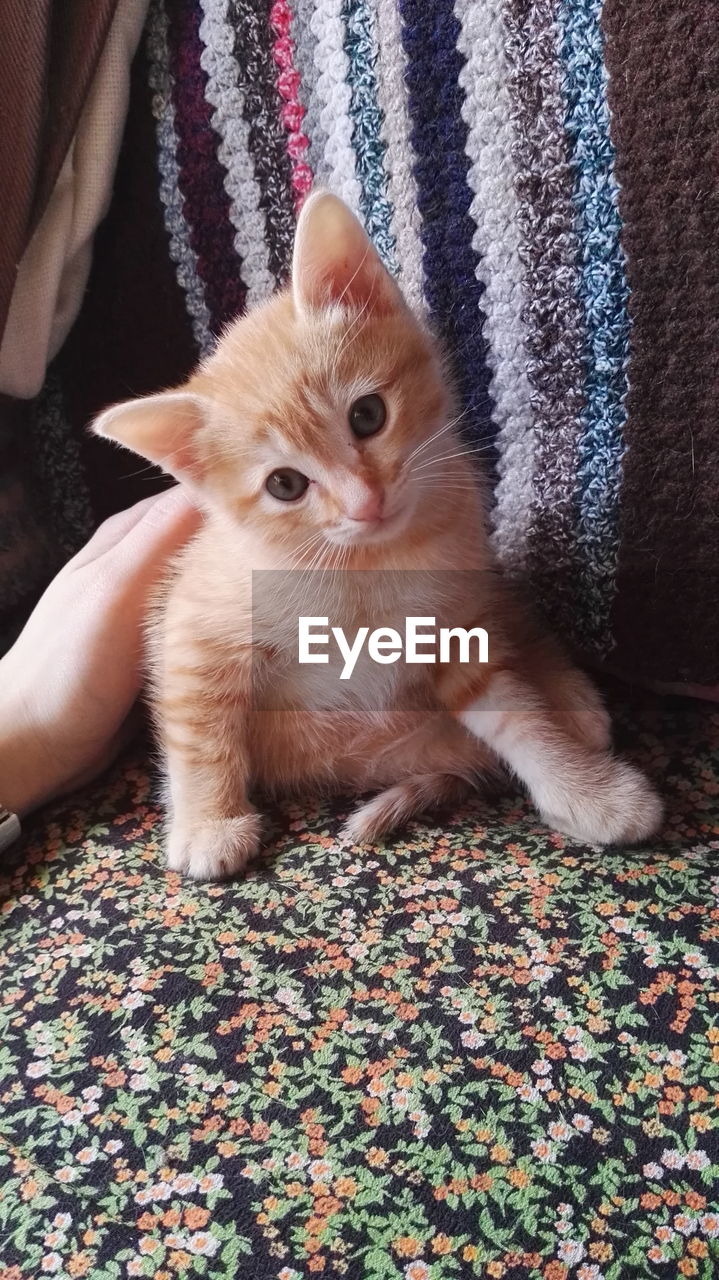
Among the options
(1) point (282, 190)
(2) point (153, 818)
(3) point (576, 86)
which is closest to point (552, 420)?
(3) point (576, 86)

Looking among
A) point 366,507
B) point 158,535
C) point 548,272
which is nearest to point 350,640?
point 366,507

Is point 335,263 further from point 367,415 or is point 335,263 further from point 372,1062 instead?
point 372,1062

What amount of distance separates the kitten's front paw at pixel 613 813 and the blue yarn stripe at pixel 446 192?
1.29 ft

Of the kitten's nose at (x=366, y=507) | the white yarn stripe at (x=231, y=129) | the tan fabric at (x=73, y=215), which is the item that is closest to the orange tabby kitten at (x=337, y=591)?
the kitten's nose at (x=366, y=507)

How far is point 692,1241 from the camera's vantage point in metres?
0.49

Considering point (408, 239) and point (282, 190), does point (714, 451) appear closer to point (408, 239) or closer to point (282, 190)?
point (408, 239)

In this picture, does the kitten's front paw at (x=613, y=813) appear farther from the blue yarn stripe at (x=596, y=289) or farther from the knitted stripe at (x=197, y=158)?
the knitted stripe at (x=197, y=158)

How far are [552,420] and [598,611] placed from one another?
20 centimetres

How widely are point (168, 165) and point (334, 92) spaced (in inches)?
8.4

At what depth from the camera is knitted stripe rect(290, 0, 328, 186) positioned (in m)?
Answer: 0.92

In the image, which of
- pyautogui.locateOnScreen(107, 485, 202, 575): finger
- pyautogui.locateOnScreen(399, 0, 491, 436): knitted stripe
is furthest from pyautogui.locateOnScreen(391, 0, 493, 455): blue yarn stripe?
pyautogui.locateOnScreen(107, 485, 202, 575): finger

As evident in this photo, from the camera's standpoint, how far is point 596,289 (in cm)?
80

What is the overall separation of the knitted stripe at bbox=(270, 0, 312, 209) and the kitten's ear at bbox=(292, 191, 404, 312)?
0.52ft

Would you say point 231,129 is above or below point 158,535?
above
